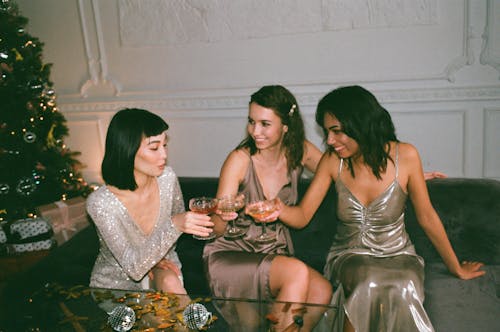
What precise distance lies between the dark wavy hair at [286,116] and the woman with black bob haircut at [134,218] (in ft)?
2.16

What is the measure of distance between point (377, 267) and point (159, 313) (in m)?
1.14

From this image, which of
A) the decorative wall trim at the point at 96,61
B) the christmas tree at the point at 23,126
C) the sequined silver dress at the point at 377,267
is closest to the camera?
the sequined silver dress at the point at 377,267

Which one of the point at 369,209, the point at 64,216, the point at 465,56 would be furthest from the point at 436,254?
the point at 64,216

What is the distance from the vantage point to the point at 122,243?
2.19 meters

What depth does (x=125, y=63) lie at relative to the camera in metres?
4.59

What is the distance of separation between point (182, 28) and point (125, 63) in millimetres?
814

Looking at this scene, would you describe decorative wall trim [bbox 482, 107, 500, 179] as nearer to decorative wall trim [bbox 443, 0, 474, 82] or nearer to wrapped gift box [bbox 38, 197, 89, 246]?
decorative wall trim [bbox 443, 0, 474, 82]

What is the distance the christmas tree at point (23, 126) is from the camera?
3.67m

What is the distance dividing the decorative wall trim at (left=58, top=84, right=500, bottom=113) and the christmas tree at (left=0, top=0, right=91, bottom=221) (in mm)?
815

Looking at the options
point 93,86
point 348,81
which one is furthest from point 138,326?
point 93,86

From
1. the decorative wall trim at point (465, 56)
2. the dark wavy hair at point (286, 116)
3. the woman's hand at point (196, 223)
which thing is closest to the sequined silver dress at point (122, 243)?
the woman's hand at point (196, 223)

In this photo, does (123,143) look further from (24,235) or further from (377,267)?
(24,235)

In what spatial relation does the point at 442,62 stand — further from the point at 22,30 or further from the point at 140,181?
the point at 22,30

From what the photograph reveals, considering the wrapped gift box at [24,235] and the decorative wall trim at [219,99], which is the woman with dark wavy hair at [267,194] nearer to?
the decorative wall trim at [219,99]
